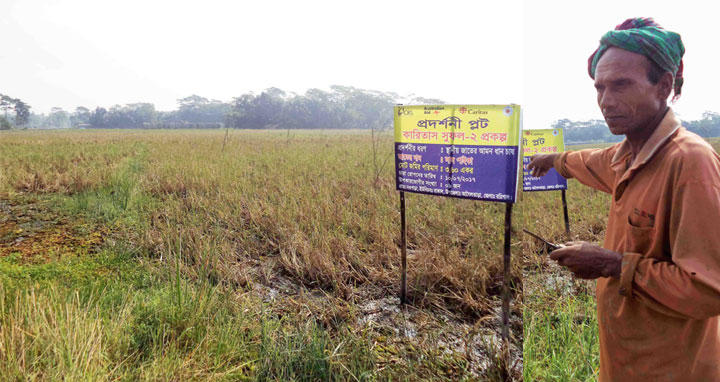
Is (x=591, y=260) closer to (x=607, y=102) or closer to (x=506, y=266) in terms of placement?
(x=607, y=102)

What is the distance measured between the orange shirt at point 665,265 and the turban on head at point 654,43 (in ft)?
0.31

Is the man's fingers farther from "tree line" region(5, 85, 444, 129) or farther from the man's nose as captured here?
"tree line" region(5, 85, 444, 129)

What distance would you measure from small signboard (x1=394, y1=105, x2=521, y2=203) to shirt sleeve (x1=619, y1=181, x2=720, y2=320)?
1109mm

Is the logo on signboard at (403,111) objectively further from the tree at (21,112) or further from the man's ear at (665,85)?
the tree at (21,112)

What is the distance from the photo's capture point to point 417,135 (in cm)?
209

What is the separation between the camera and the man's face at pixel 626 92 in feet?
2.28

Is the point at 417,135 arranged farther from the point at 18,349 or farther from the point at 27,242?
the point at 27,242

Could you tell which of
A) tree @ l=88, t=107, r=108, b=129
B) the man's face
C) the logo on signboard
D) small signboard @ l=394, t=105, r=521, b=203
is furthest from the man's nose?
tree @ l=88, t=107, r=108, b=129

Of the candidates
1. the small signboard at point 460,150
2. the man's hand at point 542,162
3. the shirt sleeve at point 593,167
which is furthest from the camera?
the small signboard at point 460,150

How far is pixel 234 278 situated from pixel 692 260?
274 cm

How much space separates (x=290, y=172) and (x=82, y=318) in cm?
492

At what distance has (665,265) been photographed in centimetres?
63

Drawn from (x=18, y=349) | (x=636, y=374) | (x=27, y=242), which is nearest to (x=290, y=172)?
(x=27, y=242)

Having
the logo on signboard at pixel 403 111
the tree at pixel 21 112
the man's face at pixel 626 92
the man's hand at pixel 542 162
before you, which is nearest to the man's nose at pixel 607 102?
the man's face at pixel 626 92
